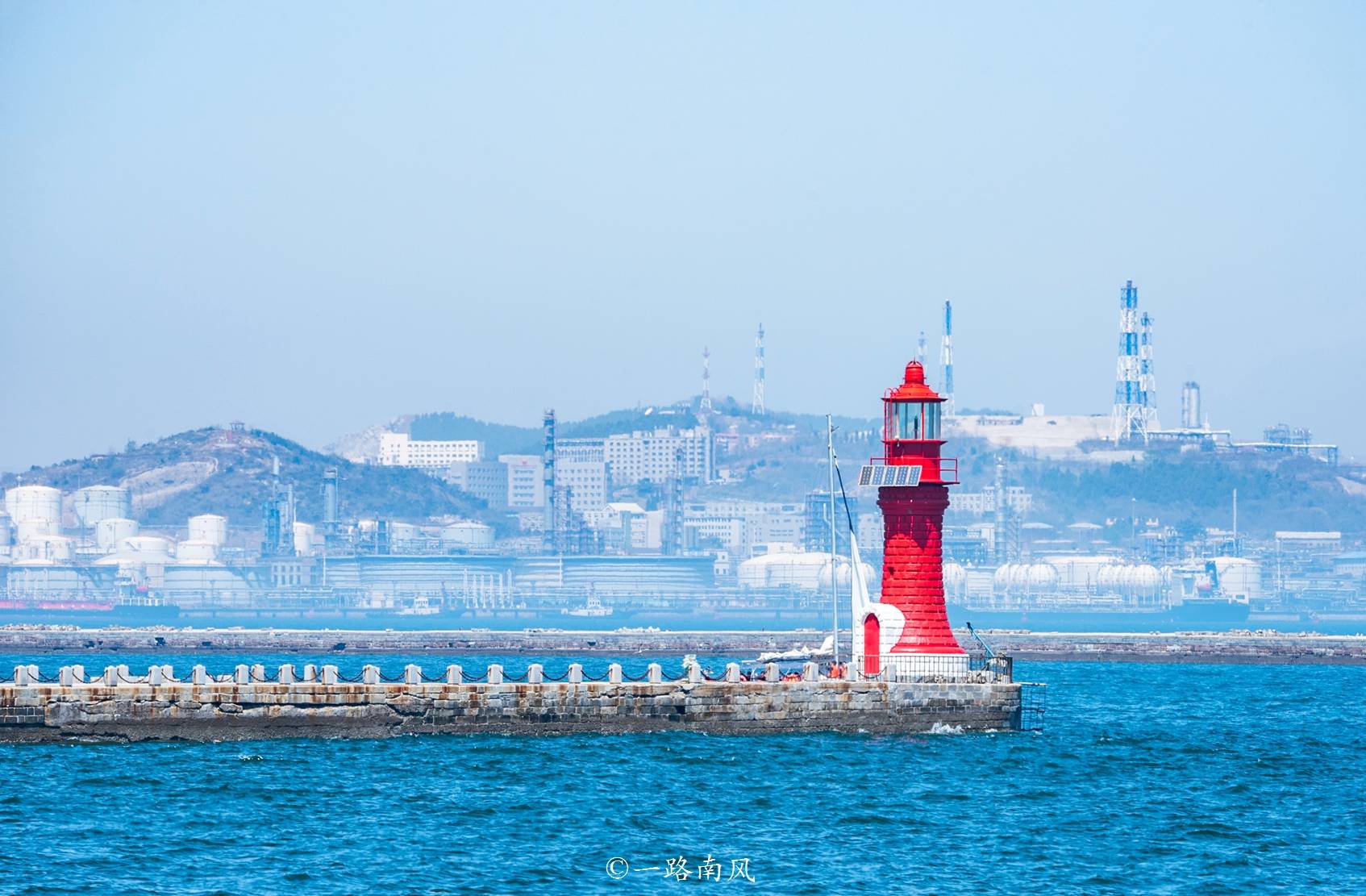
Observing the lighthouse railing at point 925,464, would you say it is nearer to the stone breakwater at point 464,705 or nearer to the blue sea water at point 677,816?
the stone breakwater at point 464,705

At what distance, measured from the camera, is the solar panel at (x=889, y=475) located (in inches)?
2132

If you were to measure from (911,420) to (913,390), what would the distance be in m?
0.77

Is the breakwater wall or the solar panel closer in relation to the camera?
the solar panel

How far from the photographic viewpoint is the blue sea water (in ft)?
125

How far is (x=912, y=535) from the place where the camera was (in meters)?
54.3

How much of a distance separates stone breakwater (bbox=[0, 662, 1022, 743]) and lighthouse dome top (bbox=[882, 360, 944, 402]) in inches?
276

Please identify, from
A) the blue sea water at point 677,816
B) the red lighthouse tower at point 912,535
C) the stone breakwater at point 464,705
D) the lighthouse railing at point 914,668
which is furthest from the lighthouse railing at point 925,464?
the blue sea water at point 677,816

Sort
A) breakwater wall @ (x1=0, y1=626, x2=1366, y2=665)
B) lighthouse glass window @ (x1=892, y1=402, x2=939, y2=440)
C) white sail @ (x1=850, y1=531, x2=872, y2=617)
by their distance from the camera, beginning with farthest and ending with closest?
1. breakwater wall @ (x1=0, y1=626, x2=1366, y2=665)
2. white sail @ (x1=850, y1=531, x2=872, y2=617)
3. lighthouse glass window @ (x1=892, y1=402, x2=939, y2=440)

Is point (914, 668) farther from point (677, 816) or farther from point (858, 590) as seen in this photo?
point (677, 816)

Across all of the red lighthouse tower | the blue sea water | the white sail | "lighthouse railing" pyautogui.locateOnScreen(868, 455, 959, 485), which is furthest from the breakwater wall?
the blue sea water

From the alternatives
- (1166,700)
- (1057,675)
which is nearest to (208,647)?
(1057,675)

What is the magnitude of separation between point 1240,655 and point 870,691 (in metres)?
81.3

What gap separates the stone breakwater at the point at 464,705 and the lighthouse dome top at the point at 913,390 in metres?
7.00

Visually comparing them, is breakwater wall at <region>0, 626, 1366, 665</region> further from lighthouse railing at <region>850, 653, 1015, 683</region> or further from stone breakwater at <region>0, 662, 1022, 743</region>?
stone breakwater at <region>0, 662, 1022, 743</region>
